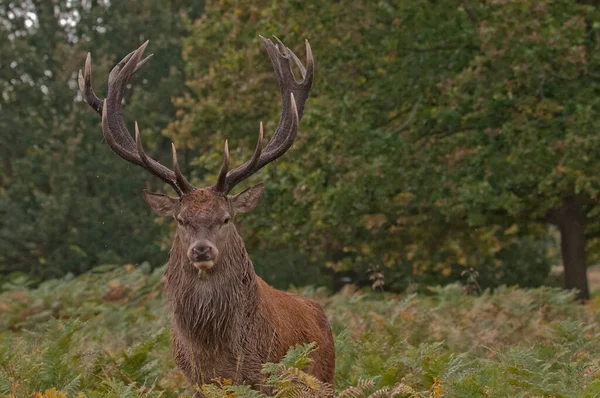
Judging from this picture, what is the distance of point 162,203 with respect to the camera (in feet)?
21.2

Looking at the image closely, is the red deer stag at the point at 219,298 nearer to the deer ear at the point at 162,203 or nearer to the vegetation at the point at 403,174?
the deer ear at the point at 162,203

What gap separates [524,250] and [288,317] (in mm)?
18330

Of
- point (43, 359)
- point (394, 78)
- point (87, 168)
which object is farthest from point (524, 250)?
point (43, 359)

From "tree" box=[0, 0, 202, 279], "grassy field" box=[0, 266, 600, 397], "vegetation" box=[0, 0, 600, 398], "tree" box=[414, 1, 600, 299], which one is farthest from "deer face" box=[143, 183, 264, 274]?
"tree" box=[0, 0, 202, 279]

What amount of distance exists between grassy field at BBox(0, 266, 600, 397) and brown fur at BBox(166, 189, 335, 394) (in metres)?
0.23

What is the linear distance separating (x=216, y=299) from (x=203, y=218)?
491 mm

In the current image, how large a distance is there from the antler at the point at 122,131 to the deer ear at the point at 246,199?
31 centimetres

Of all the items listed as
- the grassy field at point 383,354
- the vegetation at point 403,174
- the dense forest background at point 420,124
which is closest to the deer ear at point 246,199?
the grassy field at point 383,354

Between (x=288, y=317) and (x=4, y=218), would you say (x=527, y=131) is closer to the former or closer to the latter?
(x=288, y=317)

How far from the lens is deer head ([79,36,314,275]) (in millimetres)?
5996

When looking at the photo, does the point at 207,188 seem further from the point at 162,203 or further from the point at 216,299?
the point at 216,299

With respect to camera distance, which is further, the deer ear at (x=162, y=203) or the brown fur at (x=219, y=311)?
the deer ear at (x=162, y=203)

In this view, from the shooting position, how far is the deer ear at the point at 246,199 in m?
6.43

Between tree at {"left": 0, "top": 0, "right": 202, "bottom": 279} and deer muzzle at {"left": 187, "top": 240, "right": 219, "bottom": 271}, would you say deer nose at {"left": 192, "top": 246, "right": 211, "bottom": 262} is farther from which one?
tree at {"left": 0, "top": 0, "right": 202, "bottom": 279}
